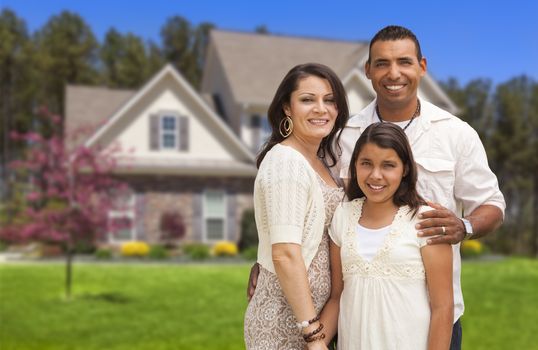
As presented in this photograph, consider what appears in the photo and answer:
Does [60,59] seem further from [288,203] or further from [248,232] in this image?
[288,203]

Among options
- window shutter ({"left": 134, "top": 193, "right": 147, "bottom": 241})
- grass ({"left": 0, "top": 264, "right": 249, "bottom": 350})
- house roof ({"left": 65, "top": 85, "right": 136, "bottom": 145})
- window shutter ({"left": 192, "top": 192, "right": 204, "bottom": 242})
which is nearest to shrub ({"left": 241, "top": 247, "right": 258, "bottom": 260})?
window shutter ({"left": 192, "top": 192, "right": 204, "bottom": 242})

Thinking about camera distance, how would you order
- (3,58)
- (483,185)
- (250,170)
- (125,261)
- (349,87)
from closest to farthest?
(483,185)
(125,261)
(250,170)
(349,87)
(3,58)

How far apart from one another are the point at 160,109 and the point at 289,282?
880 inches

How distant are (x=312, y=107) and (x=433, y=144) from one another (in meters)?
0.72

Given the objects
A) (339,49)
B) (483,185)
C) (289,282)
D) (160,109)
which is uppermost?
(339,49)

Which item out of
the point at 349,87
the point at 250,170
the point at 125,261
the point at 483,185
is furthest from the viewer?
the point at 349,87

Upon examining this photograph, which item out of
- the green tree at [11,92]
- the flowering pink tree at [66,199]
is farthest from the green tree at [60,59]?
the flowering pink tree at [66,199]

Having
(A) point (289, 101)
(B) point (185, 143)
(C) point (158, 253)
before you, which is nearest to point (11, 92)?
(B) point (185, 143)

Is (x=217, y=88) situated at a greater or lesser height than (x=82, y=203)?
greater

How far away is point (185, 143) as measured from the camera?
2484cm

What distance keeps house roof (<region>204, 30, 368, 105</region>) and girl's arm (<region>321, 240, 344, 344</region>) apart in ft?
74.1

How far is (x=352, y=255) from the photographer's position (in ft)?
10.2

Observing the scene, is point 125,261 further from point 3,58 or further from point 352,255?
point 3,58

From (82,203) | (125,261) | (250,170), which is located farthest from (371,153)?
(250,170)
